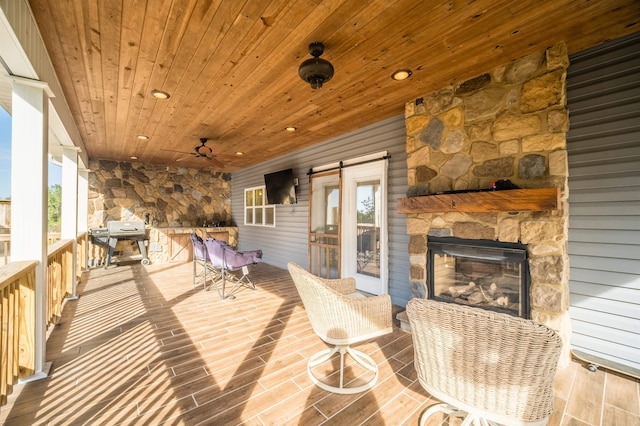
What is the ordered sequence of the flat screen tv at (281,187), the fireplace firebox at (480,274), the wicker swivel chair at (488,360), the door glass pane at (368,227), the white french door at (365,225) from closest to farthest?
the wicker swivel chair at (488,360) < the fireplace firebox at (480,274) < the white french door at (365,225) < the door glass pane at (368,227) < the flat screen tv at (281,187)

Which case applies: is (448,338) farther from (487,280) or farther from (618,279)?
(618,279)

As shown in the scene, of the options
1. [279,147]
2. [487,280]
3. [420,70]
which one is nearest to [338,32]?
[420,70]

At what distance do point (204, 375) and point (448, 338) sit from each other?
1882 millimetres

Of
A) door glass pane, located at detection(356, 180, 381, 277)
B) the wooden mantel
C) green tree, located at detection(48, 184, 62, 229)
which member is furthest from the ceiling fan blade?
the wooden mantel

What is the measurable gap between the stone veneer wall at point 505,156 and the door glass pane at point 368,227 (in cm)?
98

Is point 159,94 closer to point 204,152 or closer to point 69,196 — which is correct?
point 69,196

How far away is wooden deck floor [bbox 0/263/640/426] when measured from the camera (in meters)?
1.70

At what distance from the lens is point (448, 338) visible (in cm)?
134

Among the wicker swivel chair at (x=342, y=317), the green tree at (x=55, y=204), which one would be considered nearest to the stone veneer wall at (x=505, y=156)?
the wicker swivel chair at (x=342, y=317)

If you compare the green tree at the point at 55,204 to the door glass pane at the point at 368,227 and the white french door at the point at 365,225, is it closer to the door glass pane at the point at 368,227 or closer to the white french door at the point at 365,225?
the white french door at the point at 365,225

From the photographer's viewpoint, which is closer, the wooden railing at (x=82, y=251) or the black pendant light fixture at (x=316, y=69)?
the black pendant light fixture at (x=316, y=69)

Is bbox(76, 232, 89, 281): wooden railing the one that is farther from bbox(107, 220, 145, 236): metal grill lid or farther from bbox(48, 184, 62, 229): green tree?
bbox(48, 184, 62, 229): green tree

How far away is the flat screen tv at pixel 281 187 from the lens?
5.59 meters

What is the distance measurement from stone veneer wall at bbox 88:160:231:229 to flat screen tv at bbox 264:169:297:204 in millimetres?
2908
